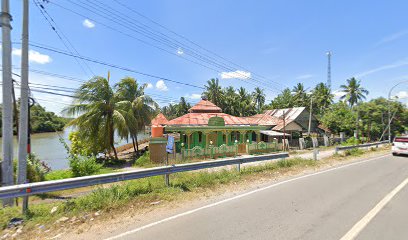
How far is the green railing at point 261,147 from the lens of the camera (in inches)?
912

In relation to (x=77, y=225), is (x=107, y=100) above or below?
above

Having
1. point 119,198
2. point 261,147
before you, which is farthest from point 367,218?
point 261,147

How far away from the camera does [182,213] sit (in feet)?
17.7

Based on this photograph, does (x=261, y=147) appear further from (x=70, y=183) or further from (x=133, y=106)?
(x=70, y=183)

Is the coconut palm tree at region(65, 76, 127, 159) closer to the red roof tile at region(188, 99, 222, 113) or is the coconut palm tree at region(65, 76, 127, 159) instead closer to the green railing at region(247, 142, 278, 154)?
the red roof tile at region(188, 99, 222, 113)

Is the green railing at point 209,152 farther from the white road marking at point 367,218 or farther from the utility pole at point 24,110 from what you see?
the white road marking at point 367,218

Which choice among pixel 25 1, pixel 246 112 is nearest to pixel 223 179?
pixel 25 1

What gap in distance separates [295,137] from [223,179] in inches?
1052

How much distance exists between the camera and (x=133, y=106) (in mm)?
22969

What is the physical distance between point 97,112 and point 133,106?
3.63m

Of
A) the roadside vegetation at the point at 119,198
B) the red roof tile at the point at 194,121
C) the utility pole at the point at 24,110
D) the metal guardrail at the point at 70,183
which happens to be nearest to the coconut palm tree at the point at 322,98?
the red roof tile at the point at 194,121

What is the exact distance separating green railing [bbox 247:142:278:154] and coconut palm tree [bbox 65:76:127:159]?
12.4 m

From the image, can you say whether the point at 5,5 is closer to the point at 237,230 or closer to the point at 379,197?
the point at 237,230

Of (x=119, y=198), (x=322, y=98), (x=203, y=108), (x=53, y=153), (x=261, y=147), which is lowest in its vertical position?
(x=53, y=153)
